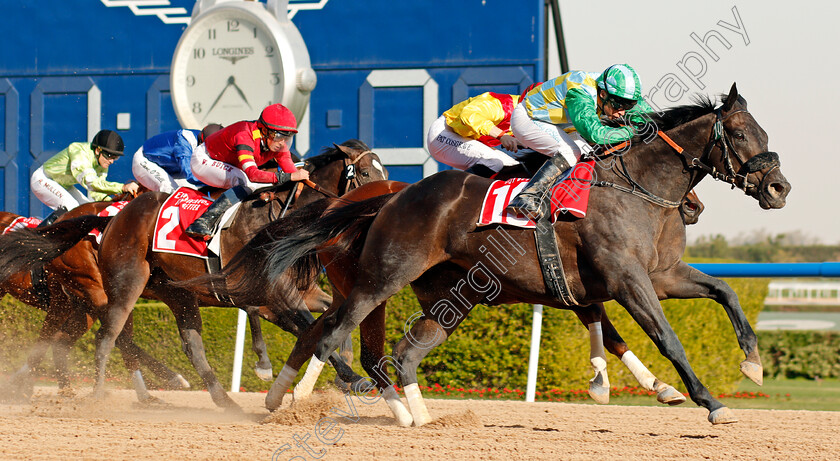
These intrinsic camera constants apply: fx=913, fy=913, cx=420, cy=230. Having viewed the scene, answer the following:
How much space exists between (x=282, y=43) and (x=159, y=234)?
10.5ft

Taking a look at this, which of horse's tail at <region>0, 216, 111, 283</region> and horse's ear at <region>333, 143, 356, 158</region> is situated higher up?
horse's ear at <region>333, 143, 356, 158</region>

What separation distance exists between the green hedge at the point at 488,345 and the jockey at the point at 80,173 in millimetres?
963

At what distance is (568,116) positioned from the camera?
4133 millimetres

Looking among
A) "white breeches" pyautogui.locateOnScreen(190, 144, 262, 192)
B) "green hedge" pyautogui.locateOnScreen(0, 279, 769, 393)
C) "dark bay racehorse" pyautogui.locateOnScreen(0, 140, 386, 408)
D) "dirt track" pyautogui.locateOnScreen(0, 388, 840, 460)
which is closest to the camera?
"dirt track" pyautogui.locateOnScreen(0, 388, 840, 460)

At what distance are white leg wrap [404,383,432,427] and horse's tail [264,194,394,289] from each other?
0.69m

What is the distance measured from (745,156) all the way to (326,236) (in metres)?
1.92

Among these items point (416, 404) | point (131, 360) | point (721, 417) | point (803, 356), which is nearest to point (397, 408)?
point (416, 404)

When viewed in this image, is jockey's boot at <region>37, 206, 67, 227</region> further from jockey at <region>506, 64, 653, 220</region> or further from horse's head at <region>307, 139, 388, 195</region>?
jockey at <region>506, 64, 653, 220</region>

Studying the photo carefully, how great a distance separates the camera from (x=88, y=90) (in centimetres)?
852

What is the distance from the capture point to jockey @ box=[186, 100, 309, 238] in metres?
4.84

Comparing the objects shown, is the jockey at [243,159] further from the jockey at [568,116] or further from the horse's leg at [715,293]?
the horse's leg at [715,293]

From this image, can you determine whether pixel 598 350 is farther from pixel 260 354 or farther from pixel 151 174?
pixel 151 174

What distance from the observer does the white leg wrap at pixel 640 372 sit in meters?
3.98

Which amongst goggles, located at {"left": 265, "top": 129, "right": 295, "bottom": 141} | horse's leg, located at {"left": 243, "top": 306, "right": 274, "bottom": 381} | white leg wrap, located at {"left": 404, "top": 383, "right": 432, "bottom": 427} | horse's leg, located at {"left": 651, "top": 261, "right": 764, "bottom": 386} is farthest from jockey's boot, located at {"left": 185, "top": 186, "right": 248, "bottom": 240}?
horse's leg, located at {"left": 651, "top": 261, "right": 764, "bottom": 386}
